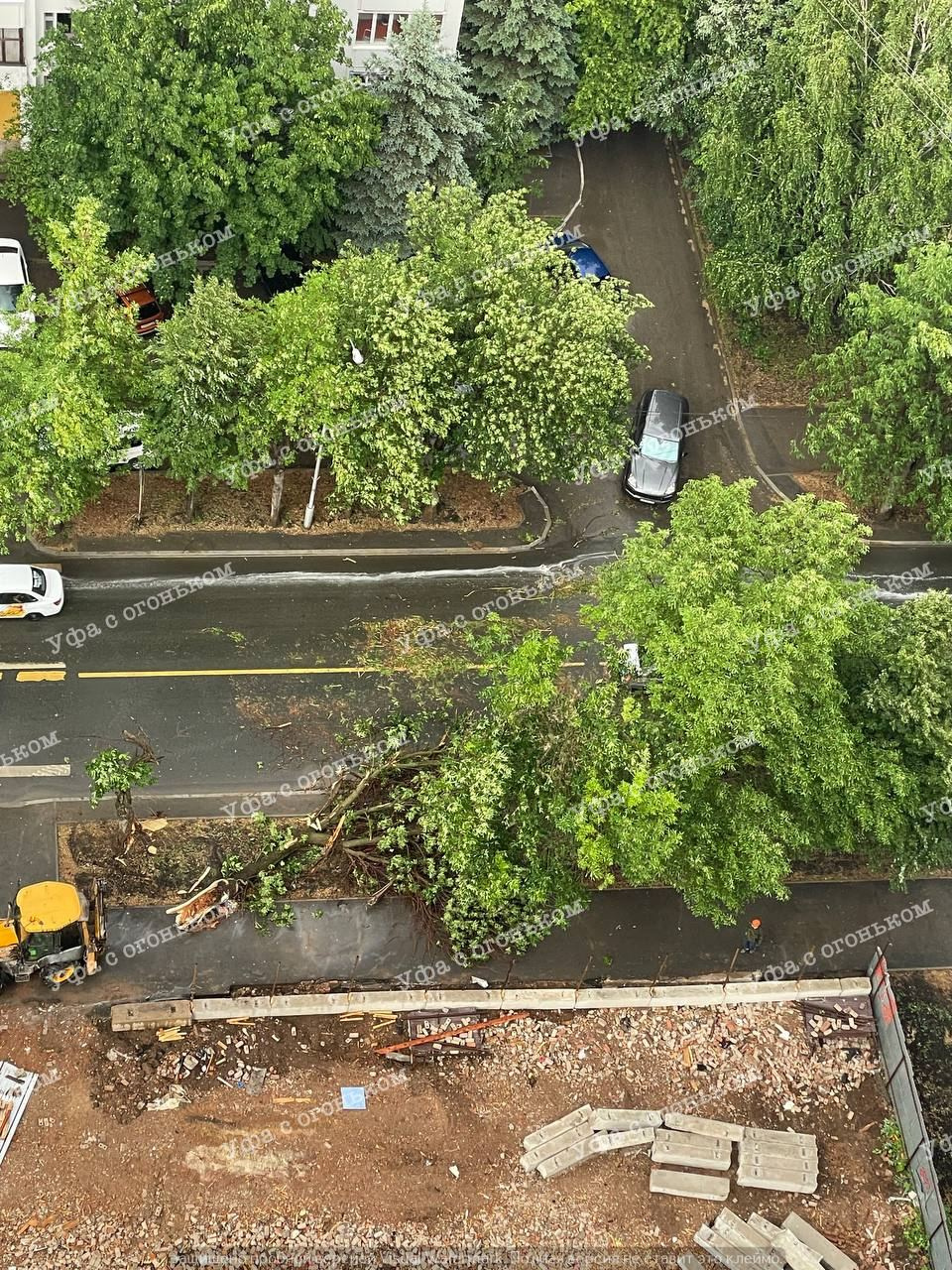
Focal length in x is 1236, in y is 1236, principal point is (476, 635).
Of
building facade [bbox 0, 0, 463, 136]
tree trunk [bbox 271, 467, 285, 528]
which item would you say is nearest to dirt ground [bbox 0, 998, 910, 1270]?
tree trunk [bbox 271, 467, 285, 528]

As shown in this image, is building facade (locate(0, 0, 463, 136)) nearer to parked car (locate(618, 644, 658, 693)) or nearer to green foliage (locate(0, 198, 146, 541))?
green foliage (locate(0, 198, 146, 541))

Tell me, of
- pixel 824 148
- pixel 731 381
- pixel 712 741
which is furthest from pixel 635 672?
pixel 824 148

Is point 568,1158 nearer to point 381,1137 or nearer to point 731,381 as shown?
point 381,1137

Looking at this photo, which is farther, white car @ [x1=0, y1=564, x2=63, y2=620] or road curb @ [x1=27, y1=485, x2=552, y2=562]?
road curb @ [x1=27, y1=485, x2=552, y2=562]

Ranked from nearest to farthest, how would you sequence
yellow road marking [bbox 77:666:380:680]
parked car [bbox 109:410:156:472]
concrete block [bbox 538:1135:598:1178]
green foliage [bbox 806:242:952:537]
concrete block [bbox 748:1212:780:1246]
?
concrete block [bbox 748:1212:780:1246] < concrete block [bbox 538:1135:598:1178] < parked car [bbox 109:410:156:472] < yellow road marking [bbox 77:666:380:680] < green foliage [bbox 806:242:952:537]

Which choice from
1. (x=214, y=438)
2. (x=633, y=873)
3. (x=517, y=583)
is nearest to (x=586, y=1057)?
(x=633, y=873)
